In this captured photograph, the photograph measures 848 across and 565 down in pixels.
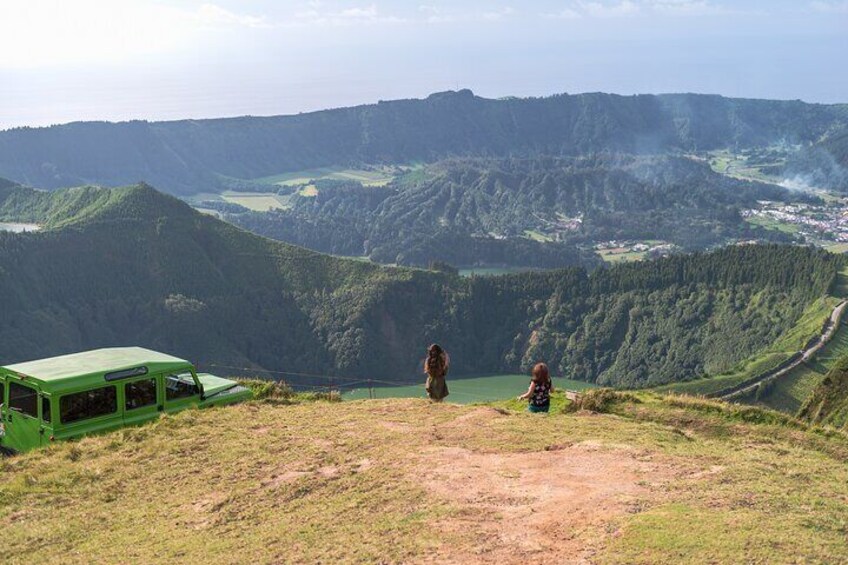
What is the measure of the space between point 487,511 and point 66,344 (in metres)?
142

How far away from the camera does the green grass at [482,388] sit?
139 metres

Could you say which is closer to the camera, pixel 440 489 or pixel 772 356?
pixel 440 489

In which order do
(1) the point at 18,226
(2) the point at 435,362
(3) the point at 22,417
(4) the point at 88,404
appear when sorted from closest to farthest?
(3) the point at 22,417 < (4) the point at 88,404 < (2) the point at 435,362 < (1) the point at 18,226

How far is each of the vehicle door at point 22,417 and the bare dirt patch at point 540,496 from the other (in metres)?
12.8

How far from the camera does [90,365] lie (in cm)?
2738

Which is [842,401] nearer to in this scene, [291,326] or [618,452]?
[618,452]

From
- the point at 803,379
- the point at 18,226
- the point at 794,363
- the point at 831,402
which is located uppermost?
the point at 18,226

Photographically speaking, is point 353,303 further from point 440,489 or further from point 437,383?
point 440,489

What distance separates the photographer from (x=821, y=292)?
147750 millimetres

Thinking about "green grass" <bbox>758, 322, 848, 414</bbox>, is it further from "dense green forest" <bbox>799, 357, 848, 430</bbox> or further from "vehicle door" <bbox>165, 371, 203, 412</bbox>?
"vehicle door" <bbox>165, 371, 203, 412</bbox>

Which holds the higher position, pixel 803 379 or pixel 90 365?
pixel 90 365

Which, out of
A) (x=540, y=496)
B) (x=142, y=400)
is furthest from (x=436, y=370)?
(x=540, y=496)

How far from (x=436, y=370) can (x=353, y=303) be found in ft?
480

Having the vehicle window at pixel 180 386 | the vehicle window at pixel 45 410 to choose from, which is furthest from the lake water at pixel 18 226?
the vehicle window at pixel 45 410
